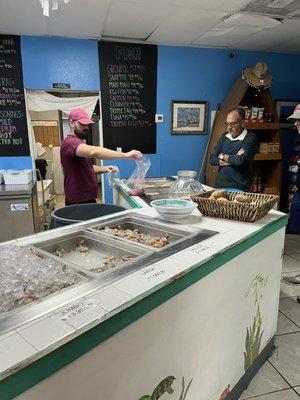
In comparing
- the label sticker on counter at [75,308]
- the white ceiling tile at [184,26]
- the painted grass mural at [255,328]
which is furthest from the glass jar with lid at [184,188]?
the white ceiling tile at [184,26]

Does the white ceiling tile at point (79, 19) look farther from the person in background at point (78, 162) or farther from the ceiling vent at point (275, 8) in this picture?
the ceiling vent at point (275, 8)

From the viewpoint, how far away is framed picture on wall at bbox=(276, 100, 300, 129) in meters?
4.79

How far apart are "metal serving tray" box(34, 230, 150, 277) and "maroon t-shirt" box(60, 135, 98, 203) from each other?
4.30 feet

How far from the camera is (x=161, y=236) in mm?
1576

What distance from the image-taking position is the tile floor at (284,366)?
1.76 m

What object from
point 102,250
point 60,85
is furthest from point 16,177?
point 102,250

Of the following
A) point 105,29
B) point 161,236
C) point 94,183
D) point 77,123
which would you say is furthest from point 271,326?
point 105,29

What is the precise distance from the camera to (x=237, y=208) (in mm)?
1640

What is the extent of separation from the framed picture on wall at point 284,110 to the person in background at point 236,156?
1.93 m

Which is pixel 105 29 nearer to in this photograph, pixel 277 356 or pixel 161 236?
pixel 161 236

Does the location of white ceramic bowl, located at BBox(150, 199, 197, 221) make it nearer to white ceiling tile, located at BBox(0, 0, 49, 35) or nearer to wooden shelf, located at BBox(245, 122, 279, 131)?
white ceiling tile, located at BBox(0, 0, 49, 35)

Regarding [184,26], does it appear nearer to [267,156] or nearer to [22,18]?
[22,18]

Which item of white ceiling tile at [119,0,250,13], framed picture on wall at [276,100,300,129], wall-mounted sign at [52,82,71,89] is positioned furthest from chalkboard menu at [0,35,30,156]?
framed picture on wall at [276,100,300,129]

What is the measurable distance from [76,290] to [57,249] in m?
0.51
